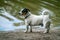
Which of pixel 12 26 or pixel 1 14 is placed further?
pixel 1 14

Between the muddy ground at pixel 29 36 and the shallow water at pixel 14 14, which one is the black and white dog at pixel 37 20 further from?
the muddy ground at pixel 29 36

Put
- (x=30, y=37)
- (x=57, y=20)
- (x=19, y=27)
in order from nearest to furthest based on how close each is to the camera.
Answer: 1. (x=30, y=37)
2. (x=19, y=27)
3. (x=57, y=20)

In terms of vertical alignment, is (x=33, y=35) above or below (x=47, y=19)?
below

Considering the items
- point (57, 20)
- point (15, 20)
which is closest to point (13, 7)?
point (15, 20)

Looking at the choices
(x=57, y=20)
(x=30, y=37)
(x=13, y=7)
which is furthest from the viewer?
(x=13, y=7)

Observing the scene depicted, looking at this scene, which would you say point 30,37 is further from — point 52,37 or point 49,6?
point 49,6

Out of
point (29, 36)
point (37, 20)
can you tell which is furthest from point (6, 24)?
point (29, 36)

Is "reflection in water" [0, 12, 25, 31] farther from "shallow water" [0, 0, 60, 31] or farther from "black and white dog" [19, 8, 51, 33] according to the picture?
"black and white dog" [19, 8, 51, 33]

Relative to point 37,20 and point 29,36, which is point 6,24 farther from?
point 29,36

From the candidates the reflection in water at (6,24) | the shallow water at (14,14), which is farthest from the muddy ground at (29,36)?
the reflection in water at (6,24)

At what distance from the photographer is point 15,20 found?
37.8 ft


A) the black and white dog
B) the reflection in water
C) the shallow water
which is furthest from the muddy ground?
the reflection in water

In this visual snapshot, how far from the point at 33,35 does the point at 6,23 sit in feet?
8.86

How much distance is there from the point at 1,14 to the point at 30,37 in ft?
15.6
